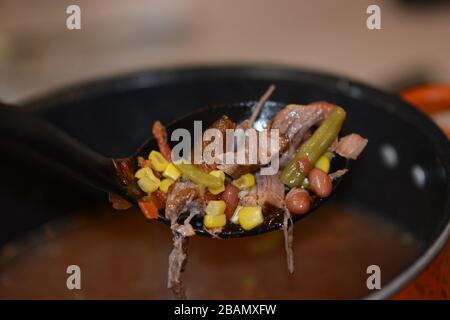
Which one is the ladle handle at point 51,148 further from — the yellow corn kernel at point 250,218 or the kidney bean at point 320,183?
the kidney bean at point 320,183

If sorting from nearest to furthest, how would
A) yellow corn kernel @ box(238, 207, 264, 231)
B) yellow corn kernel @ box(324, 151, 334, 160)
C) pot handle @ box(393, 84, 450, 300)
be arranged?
1. pot handle @ box(393, 84, 450, 300)
2. yellow corn kernel @ box(238, 207, 264, 231)
3. yellow corn kernel @ box(324, 151, 334, 160)

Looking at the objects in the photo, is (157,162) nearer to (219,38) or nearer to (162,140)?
(162,140)

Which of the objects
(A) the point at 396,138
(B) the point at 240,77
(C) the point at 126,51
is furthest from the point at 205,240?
(C) the point at 126,51

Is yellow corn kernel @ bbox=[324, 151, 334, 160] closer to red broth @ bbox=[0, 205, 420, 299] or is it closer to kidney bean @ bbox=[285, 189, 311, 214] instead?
kidney bean @ bbox=[285, 189, 311, 214]

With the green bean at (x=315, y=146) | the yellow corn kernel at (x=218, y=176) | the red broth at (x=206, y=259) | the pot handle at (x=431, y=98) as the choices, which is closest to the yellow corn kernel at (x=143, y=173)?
the yellow corn kernel at (x=218, y=176)

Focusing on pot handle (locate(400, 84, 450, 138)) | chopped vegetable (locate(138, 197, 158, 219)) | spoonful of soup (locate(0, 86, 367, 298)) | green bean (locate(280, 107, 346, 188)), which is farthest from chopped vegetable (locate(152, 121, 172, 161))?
pot handle (locate(400, 84, 450, 138))
